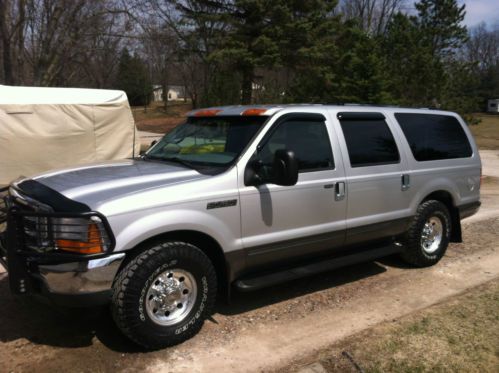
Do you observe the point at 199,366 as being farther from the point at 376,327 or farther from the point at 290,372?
the point at 376,327

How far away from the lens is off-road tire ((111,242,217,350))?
3.55 meters

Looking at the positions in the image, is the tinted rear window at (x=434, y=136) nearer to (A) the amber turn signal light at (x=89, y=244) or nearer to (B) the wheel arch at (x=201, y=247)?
(B) the wheel arch at (x=201, y=247)

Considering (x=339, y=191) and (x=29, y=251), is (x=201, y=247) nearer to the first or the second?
(x=29, y=251)

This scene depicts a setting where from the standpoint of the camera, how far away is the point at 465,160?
20.4ft

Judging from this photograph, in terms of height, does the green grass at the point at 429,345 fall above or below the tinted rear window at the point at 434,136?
below

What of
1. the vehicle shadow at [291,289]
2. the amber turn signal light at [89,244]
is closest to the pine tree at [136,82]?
the vehicle shadow at [291,289]

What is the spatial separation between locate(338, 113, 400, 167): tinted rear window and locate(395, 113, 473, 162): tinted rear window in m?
0.33

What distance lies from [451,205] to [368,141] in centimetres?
178

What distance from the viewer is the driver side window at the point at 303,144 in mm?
4387

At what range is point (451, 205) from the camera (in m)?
6.17

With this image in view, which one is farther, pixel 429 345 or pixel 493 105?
pixel 493 105

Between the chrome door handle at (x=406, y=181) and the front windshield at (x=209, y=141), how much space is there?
188 cm

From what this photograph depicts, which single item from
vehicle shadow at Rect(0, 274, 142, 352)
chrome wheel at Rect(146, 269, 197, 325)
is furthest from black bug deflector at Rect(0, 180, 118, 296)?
chrome wheel at Rect(146, 269, 197, 325)

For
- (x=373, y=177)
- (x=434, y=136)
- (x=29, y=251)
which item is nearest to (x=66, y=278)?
(x=29, y=251)
